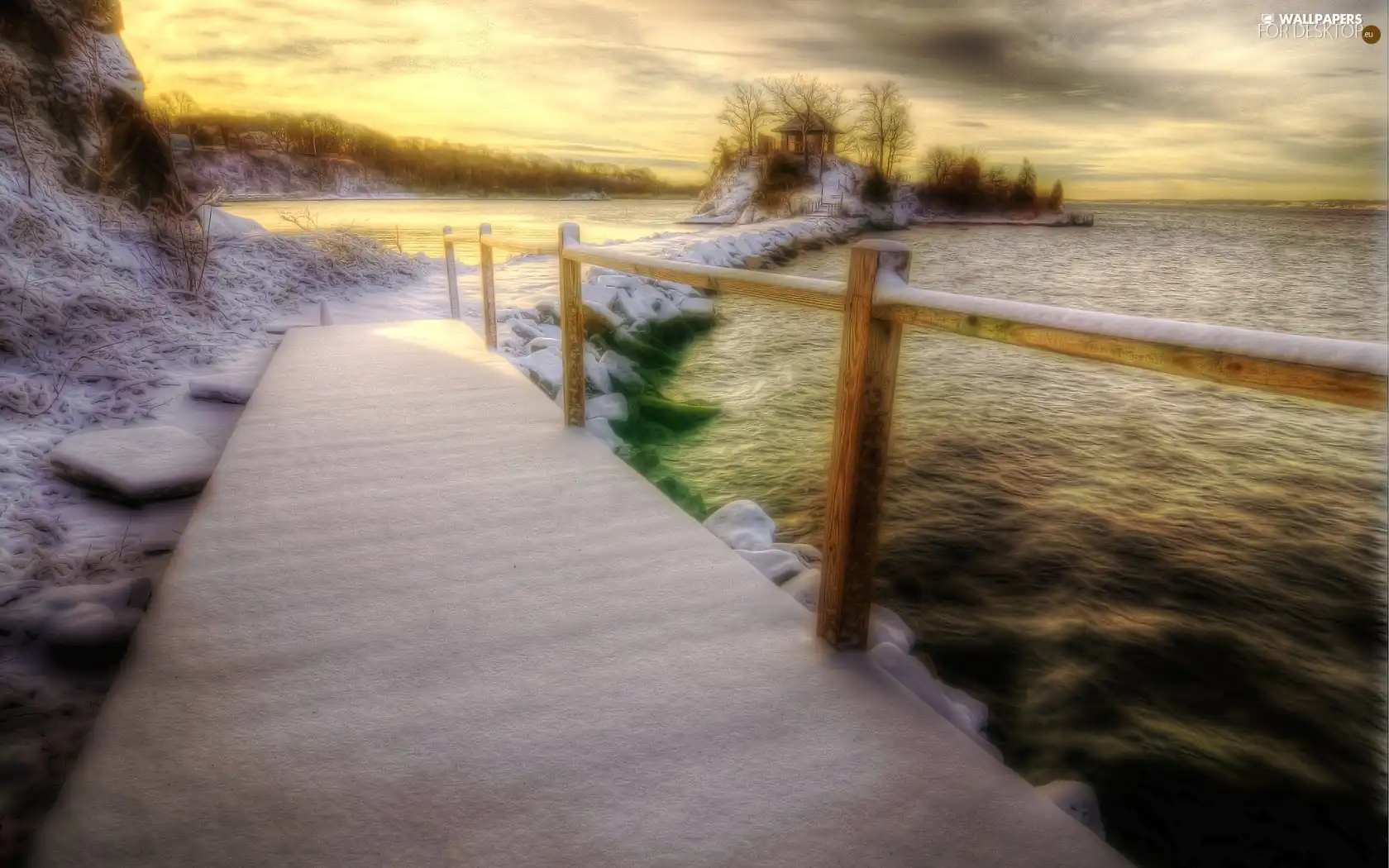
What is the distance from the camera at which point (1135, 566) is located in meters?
4.63

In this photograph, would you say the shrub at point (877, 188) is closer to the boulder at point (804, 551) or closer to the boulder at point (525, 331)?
the boulder at point (525, 331)

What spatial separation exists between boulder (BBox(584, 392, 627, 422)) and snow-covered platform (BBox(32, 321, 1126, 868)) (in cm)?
186

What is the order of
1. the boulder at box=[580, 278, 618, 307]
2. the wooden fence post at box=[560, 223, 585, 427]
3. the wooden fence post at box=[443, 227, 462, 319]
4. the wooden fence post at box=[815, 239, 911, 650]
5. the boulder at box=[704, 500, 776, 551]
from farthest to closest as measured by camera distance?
1. the boulder at box=[580, 278, 618, 307]
2. the wooden fence post at box=[443, 227, 462, 319]
3. the wooden fence post at box=[560, 223, 585, 427]
4. the boulder at box=[704, 500, 776, 551]
5. the wooden fence post at box=[815, 239, 911, 650]

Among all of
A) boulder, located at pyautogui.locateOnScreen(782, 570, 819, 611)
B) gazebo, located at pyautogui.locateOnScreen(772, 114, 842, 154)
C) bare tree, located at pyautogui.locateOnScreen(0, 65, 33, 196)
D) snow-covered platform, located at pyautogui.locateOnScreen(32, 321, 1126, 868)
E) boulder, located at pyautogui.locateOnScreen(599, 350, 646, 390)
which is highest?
gazebo, located at pyautogui.locateOnScreen(772, 114, 842, 154)

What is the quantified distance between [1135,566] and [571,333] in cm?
401

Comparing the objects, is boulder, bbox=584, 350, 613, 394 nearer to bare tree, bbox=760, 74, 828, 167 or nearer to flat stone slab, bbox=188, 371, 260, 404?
flat stone slab, bbox=188, 371, 260, 404

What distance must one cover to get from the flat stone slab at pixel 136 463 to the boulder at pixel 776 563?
7.83ft

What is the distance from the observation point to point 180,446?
10.8 ft

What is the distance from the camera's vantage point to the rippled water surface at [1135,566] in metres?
2.78

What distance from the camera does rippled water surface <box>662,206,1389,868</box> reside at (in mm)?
2781

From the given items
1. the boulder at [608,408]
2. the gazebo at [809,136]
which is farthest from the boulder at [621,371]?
the gazebo at [809,136]

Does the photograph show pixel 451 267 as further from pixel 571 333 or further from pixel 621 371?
pixel 571 333

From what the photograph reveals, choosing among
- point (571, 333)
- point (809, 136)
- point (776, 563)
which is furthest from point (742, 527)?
point (809, 136)

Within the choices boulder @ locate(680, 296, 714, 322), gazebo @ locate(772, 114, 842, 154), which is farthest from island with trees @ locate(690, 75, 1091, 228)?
boulder @ locate(680, 296, 714, 322)
